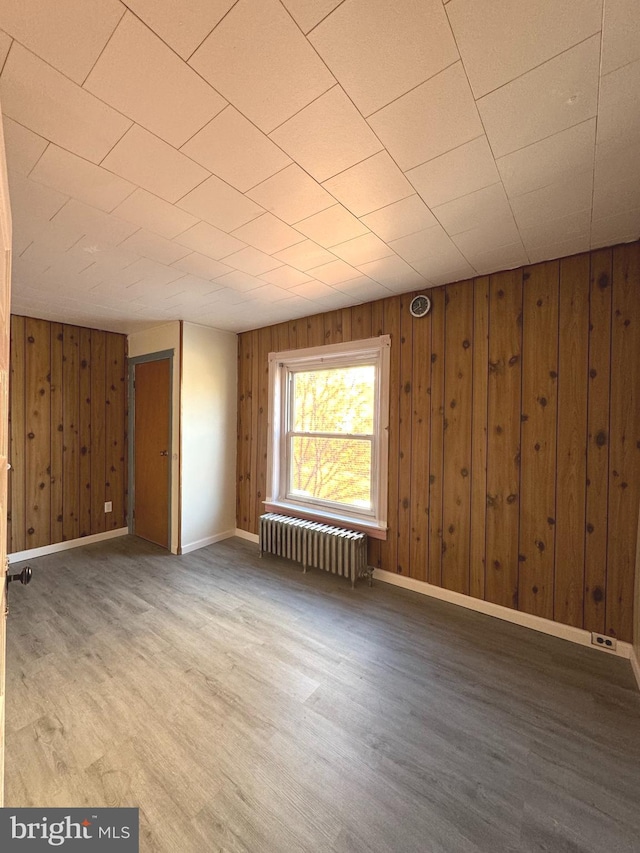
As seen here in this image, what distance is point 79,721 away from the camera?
1.57 m

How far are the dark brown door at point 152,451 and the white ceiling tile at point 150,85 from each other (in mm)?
2857

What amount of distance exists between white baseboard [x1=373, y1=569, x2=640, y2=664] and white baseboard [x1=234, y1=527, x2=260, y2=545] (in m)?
1.54

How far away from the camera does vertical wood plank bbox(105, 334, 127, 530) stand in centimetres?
412

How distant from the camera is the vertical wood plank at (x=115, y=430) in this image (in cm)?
412

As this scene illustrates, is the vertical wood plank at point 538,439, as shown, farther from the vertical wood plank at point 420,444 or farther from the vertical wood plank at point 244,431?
the vertical wood plank at point 244,431

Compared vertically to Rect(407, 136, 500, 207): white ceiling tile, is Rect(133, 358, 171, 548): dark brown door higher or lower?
lower

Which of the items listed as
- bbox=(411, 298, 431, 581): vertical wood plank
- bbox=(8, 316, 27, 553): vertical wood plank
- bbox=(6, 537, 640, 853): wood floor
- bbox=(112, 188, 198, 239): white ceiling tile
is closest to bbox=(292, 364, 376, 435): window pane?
bbox=(411, 298, 431, 581): vertical wood plank

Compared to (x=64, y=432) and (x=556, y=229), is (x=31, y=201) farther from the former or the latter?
(x=64, y=432)

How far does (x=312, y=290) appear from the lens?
276 centimetres

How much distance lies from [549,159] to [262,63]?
3.69 ft

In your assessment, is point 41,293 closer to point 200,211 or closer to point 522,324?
point 200,211

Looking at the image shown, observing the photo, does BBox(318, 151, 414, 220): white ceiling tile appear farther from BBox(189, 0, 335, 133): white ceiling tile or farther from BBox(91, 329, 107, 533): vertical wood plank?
BBox(91, 329, 107, 533): vertical wood plank

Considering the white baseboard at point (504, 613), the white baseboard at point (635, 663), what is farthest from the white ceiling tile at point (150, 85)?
the white baseboard at point (635, 663)

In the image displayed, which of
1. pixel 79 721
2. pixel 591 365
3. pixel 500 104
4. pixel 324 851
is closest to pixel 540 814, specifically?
pixel 324 851
